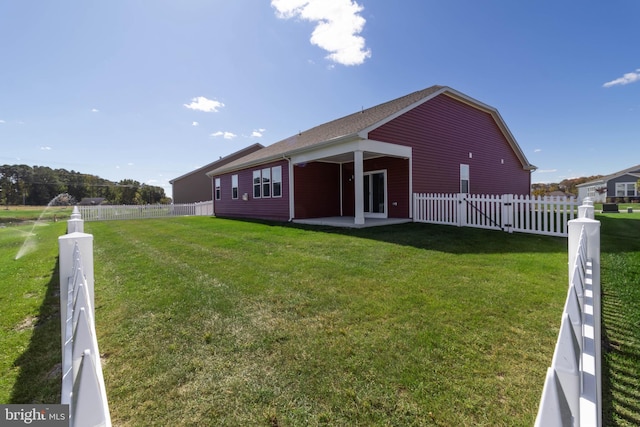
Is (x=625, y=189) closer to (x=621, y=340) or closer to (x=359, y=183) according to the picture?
(x=359, y=183)

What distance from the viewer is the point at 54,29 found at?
8.96 meters

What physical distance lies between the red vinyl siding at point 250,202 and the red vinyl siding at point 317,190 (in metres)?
0.63

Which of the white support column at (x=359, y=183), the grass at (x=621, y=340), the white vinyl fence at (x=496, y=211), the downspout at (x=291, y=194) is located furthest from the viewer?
the downspout at (x=291, y=194)

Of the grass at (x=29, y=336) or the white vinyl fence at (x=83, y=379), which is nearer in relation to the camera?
the white vinyl fence at (x=83, y=379)

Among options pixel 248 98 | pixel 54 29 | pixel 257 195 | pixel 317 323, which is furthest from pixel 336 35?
→ pixel 317 323

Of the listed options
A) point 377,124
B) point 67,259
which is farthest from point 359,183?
point 67,259

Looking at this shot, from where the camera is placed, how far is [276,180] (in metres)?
13.6

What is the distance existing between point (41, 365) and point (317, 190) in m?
11.2

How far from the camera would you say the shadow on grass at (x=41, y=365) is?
202 cm

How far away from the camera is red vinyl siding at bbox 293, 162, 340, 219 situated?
12.6m

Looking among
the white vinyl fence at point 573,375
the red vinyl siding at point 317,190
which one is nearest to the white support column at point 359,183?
the red vinyl siding at point 317,190

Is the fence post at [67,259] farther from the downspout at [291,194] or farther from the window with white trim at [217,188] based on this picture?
the window with white trim at [217,188]

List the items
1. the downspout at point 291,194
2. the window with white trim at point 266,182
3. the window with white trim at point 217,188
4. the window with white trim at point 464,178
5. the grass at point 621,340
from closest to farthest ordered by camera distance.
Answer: the grass at point 621,340, the downspout at point 291,194, the window with white trim at point 464,178, the window with white trim at point 266,182, the window with white trim at point 217,188

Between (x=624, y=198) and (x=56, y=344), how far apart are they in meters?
47.7
